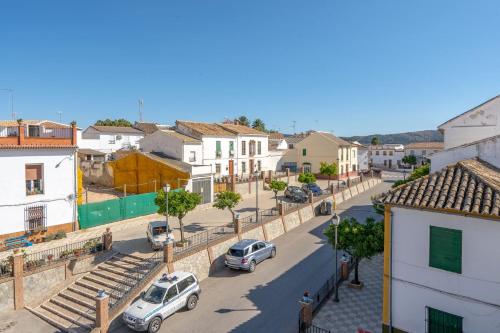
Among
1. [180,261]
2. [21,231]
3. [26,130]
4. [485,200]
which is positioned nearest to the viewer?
[485,200]

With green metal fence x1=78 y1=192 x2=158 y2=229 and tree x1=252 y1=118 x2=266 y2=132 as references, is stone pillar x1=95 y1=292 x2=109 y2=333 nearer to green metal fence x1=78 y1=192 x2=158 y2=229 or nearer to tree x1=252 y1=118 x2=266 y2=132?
green metal fence x1=78 y1=192 x2=158 y2=229

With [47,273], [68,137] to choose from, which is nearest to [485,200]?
[47,273]

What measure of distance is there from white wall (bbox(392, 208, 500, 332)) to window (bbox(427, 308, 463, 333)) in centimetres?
16

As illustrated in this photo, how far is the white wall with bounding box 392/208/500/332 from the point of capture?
31.0 ft

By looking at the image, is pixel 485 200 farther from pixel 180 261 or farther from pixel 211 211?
pixel 211 211

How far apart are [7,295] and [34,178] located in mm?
7950

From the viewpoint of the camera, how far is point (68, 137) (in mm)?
22156

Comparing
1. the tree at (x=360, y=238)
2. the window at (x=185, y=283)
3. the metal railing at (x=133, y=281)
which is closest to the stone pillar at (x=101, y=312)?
the metal railing at (x=133, y=281)

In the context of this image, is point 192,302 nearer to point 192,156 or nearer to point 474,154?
point 474,154

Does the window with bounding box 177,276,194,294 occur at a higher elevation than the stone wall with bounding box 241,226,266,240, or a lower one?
lower

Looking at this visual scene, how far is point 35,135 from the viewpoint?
22.0m

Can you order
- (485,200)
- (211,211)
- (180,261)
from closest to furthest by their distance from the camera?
(485,200), (180,261), (211,211)

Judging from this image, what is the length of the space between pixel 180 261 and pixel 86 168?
26.0 m

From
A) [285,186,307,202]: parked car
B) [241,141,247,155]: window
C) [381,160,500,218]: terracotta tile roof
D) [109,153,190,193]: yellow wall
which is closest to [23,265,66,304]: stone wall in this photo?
[109,153,190,193]: yellow wall
